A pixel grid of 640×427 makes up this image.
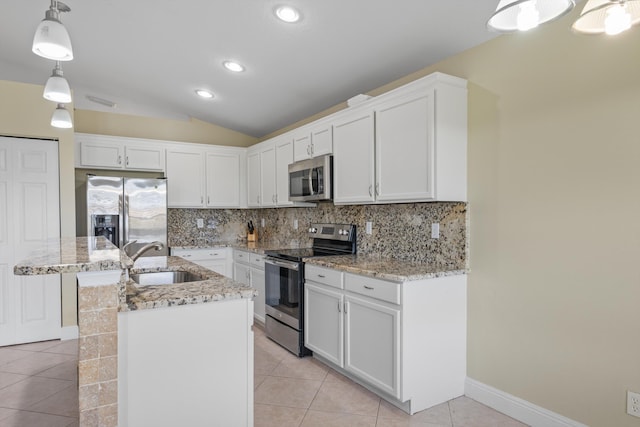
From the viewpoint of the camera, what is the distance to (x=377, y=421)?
2.30 m

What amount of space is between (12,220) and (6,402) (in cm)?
190

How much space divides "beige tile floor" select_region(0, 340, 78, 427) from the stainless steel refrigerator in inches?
45.5

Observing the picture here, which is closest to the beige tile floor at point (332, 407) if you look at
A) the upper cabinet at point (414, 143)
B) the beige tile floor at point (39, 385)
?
the beige tile floor at point (39, 385)

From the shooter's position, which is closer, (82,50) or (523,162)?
(523,162)

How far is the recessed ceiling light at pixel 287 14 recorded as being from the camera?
2.46 m

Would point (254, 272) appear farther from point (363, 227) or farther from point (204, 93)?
point (204, 93)

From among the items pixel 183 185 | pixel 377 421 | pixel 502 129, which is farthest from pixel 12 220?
pixel 502 129

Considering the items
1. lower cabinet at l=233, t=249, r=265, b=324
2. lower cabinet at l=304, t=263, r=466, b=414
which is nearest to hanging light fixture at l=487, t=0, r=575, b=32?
lower cabinet at l=304, t=263, r=466, b=414

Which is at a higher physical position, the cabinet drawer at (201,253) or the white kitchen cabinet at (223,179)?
the white kitchen cabinet at (223,179)

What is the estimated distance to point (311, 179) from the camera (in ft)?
11.9

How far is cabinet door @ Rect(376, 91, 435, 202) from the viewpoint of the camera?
8.18 ft

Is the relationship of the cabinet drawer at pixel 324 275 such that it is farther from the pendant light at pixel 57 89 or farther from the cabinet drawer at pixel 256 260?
the pendant light at pixel 57 89

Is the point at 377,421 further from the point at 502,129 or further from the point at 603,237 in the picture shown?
the point at 502,129

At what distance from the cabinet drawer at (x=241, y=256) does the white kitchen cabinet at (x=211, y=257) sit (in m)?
0.12
